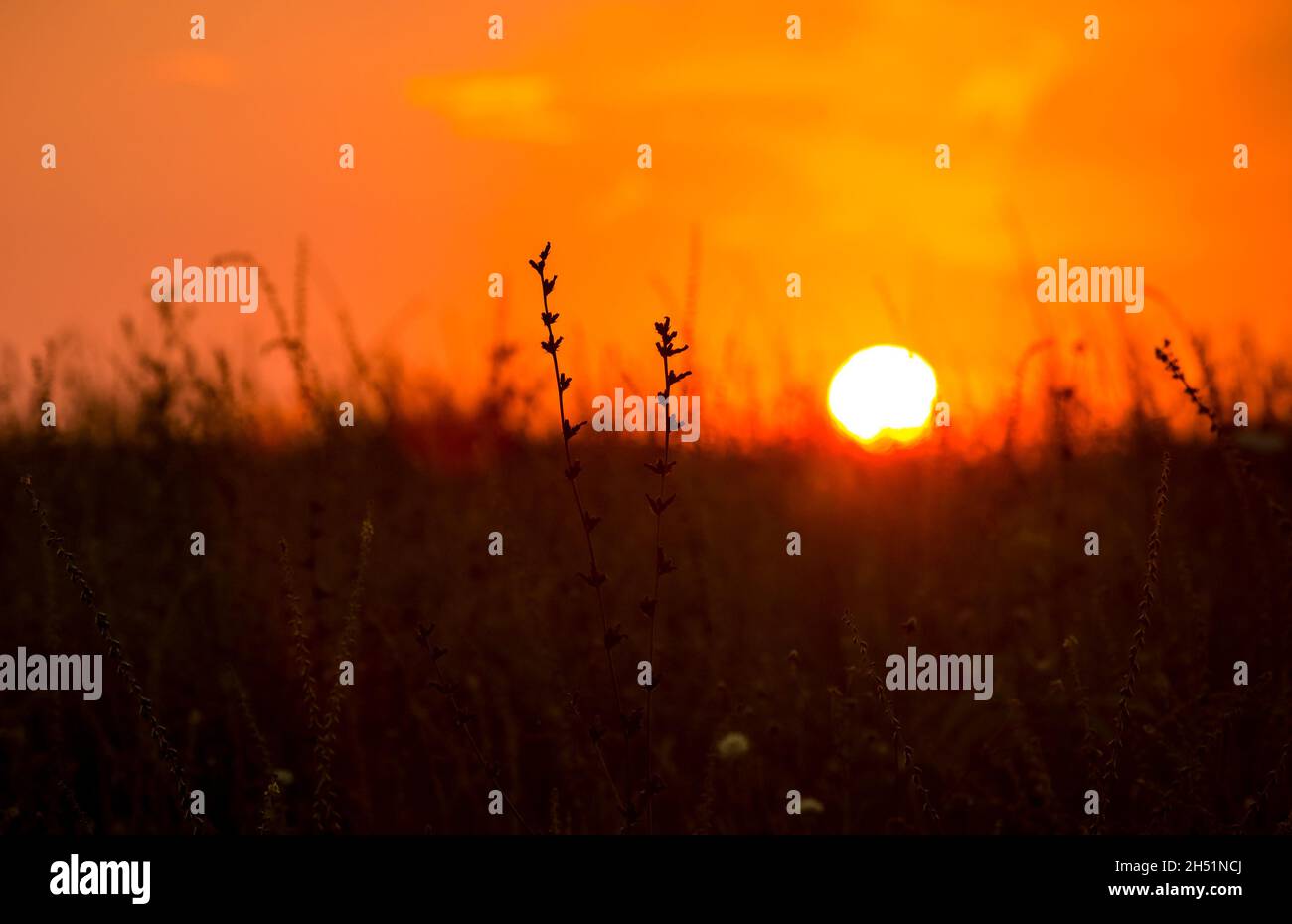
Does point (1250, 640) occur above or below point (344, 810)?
above

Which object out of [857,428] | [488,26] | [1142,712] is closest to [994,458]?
[857,428]

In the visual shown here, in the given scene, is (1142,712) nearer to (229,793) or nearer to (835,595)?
(835,595)

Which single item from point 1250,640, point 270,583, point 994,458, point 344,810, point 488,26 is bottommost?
point 344,810

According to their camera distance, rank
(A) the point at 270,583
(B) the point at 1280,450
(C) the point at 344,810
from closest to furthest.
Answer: (C) the point at 344,810
(A) the point at 270,583
(B) the point at 1280,450

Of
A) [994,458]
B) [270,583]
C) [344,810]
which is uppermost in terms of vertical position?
[994,458]

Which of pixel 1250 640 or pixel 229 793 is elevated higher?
pixel 1250 640

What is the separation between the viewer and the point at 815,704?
3.24 meters

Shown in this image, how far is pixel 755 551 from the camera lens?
14.1 ft

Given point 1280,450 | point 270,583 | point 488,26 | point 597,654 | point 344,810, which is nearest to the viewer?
point 344,810

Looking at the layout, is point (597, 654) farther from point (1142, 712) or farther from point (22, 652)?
point (22, 652)

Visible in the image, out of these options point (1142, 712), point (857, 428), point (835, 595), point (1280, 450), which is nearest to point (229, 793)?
point (835, 595)

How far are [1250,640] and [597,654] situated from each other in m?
1.95

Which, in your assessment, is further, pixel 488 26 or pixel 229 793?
pixel 488 26

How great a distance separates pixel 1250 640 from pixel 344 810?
2632mm
